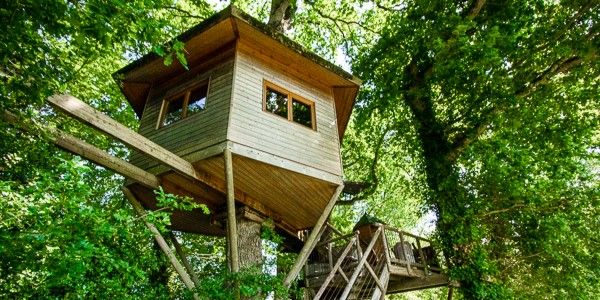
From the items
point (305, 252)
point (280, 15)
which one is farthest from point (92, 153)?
point (280, 15)

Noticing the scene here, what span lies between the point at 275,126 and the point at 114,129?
121 inches

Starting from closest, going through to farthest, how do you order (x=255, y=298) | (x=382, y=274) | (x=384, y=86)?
(x=255, y=298)
(x=382, y=274)
(x=384, y=86)

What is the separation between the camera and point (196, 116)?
771 centimetres

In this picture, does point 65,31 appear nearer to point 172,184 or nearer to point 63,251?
point 63,251

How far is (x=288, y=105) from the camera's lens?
27.7 feet

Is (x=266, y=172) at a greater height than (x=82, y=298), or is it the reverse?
(x=266, y=172)

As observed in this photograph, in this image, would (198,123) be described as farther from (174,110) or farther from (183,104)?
(174,110)

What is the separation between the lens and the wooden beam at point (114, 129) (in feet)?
17.2

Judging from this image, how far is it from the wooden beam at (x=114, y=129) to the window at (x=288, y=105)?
2.14m

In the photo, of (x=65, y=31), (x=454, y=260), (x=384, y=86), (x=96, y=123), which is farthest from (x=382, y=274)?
(x=65, y=31)

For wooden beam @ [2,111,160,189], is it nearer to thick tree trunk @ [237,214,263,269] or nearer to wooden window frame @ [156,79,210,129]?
wooden window frame @ [156,79,210,129]

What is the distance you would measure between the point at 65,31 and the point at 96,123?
163 cm

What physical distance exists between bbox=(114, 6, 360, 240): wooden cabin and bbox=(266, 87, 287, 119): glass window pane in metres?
0.02

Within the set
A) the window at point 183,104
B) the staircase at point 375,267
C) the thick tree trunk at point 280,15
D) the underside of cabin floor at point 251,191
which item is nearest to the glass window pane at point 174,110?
the window at point 183,104
